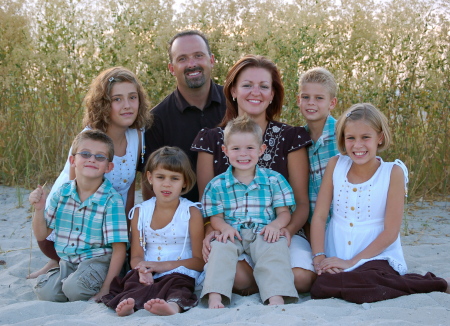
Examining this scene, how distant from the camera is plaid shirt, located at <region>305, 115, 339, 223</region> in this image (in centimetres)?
387

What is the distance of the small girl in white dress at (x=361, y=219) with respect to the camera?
3.19 metres

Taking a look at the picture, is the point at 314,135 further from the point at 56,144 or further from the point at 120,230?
the point at 56,144

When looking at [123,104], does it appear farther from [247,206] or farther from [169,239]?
[247,206]

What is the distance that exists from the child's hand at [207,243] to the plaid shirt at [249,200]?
0.41 ft

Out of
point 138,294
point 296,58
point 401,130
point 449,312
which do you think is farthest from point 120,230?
point 401,130

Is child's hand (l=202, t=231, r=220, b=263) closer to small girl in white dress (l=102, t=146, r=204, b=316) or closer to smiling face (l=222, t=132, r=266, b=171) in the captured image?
small girl in white dress (l=102, t=146, r=204, b=316)

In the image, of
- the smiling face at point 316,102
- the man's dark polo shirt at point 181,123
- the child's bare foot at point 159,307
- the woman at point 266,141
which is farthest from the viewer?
the man's dark polo shirt at point 181,123

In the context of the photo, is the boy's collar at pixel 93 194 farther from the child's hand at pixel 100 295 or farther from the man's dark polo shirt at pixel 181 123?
the man's dark polo shirt at pixel 181 123

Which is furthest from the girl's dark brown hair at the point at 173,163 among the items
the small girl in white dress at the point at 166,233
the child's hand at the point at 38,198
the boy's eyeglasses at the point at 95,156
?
the child's hand at the point at 38,198

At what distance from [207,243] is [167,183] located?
456 mm

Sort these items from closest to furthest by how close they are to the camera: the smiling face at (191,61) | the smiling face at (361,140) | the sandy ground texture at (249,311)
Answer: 1. the sandy ground texture at (249,311)
2. the smiling face at (361,140)
3. the smiling face at (191,61)

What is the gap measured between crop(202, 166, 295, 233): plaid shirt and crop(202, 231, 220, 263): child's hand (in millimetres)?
125

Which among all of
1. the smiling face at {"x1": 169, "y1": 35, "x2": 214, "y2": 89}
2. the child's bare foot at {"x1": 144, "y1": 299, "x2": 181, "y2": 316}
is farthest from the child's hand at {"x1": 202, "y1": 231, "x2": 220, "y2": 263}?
the smiling face at {"x1": 169, "y1": 35, "x2": 214, "y2": 89}

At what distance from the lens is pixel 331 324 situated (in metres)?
2.68
